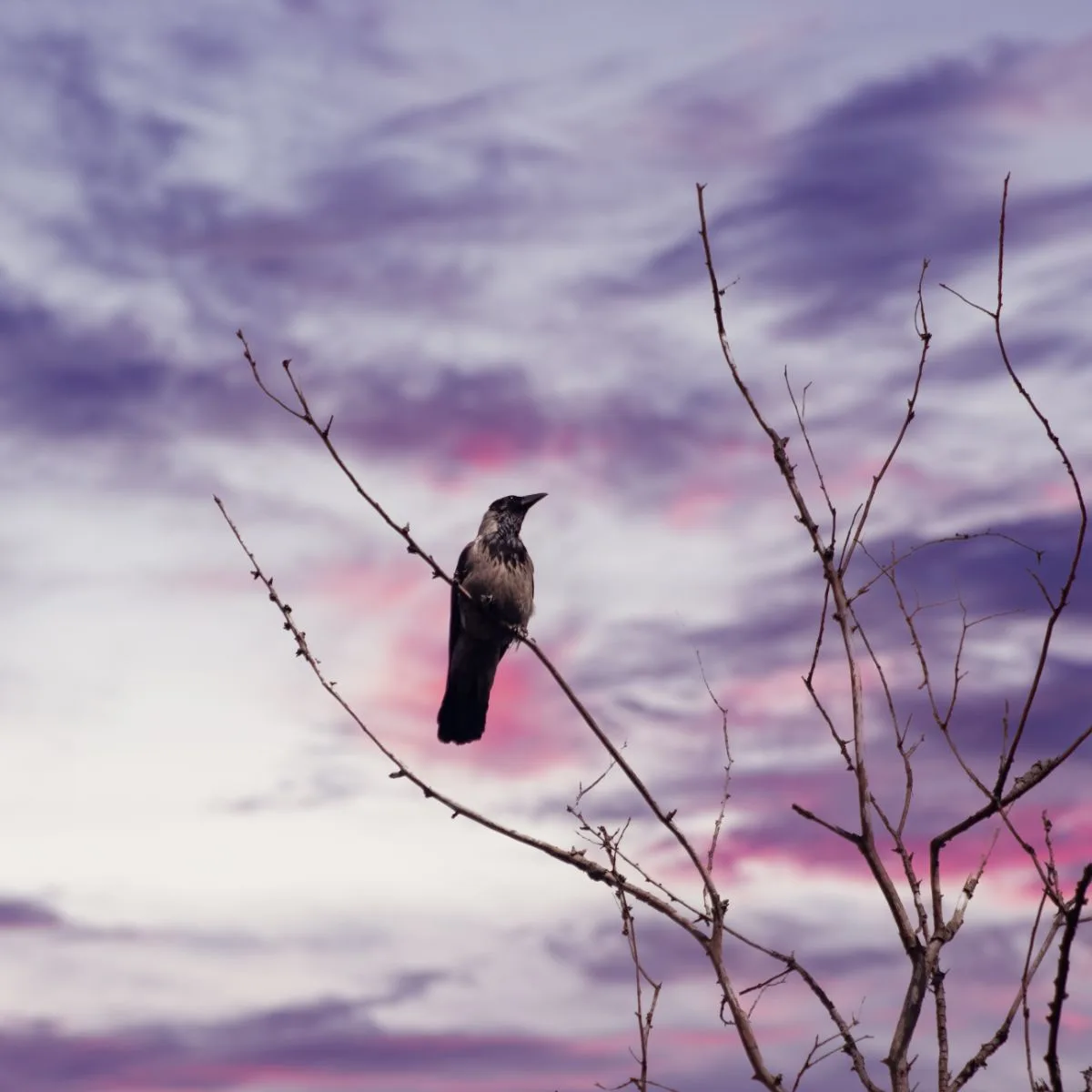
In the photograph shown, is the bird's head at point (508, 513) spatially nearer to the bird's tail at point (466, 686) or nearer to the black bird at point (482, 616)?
the black bird at point (482, 616)

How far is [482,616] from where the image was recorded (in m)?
10.5

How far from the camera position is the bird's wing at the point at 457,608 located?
10.7m

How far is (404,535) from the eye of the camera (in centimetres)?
545

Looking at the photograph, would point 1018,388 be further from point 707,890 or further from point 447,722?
point 447,722

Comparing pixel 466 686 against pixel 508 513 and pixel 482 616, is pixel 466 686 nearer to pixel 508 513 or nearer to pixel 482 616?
pixel 482 616

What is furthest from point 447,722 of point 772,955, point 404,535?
point 772,955

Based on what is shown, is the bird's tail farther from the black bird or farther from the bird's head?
the bird's head

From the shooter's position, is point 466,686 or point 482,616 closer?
point 482,616

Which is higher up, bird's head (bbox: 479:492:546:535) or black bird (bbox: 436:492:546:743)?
bird's head (bbox: 479:492:546:535)

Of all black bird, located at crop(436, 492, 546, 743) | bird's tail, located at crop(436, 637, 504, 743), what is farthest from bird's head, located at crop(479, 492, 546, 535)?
bird's tail, located at crop(436, 637, 504, 743)

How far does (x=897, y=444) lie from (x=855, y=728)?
944 millimetres

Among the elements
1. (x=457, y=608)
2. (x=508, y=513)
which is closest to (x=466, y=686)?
(x=457, y=608)

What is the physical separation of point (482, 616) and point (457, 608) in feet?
1.53

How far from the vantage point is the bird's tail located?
35.6 feet
